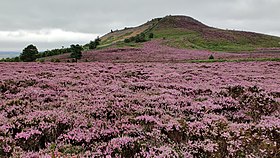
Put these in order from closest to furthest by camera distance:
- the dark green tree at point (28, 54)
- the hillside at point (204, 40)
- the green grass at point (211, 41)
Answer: the dark green tree at point (28, 54)
the green grass at point (211, 41)
the hillside at point (204, 40)

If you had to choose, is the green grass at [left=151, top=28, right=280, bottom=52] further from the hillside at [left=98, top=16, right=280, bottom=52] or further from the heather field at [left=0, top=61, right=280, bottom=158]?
the heather field at [left=0, top=61, right=280, bottom=158]

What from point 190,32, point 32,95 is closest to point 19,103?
point 32,95

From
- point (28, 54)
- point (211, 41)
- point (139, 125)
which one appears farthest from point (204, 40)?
point (139, 125)

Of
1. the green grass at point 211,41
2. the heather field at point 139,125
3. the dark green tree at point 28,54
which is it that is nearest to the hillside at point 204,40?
the green grass at point 211,41

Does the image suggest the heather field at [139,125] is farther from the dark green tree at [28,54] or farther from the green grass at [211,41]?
the green grass at [211,41]

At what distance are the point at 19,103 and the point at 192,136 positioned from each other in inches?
283

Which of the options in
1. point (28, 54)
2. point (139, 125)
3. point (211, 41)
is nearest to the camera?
point (139, 125)

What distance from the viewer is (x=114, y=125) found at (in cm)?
829

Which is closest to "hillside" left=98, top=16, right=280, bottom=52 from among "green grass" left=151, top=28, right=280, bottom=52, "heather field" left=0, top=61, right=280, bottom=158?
"green grass" left=151, top=28, right=280, bottom=52

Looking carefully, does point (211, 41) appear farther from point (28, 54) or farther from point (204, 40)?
point (28, 54)

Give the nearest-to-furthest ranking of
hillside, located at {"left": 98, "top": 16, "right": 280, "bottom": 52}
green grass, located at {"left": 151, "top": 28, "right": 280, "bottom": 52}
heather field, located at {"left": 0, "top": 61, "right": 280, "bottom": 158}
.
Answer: heather field, located at {"left": 0, "top": 61, "right": 280, "bottom": 158}
green grass, located at {"left": 151, "top": 28, "right": 280, "bottom": 52}
hillside, located at {"left": 98, "top": 16, "right": 280, "bottom": 52}

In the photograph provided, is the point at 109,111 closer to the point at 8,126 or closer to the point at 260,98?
the point at 8,126

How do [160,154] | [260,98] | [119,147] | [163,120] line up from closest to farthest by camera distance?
[160,154], [119,147], [163,120], [260,98]

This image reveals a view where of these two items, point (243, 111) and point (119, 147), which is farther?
point (243, 111)
